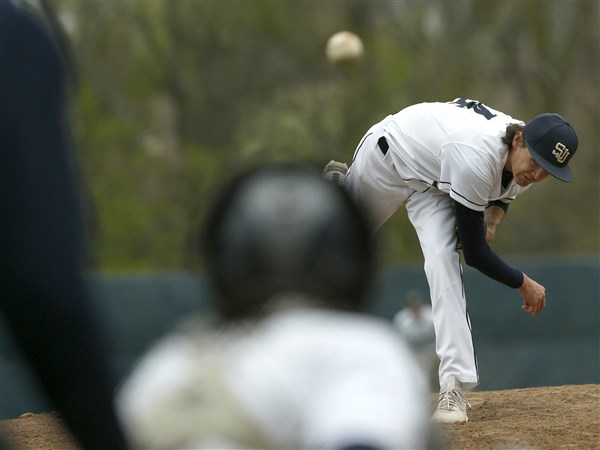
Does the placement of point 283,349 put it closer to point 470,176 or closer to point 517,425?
point 470,176

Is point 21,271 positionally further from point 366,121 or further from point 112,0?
point 112,0

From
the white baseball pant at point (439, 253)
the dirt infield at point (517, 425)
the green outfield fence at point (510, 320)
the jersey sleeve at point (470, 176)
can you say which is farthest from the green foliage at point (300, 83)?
the jersey sleeve at point (470, 176)

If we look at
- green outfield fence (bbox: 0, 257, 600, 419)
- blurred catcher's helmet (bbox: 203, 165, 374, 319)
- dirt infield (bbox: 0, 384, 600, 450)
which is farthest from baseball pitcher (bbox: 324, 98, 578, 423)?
green outfield fence (bbox: 0, 257, 600, 419)

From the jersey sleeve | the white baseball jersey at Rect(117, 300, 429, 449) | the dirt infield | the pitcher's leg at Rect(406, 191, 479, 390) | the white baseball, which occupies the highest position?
the white baseball

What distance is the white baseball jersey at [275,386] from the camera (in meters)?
1.50

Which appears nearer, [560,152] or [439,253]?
[560,152]

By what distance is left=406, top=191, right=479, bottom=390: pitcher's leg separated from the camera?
19.4 feet

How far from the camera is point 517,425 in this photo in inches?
227

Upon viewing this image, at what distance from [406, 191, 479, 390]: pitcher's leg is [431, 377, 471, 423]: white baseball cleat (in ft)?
0.15

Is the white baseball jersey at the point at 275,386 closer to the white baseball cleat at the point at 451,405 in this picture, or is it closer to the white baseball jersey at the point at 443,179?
the white baseball jersey at the point at 443,179

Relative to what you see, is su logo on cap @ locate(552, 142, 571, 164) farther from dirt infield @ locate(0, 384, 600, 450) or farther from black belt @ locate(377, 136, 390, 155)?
dirt infield @ locate(0, 384, 600, 450)

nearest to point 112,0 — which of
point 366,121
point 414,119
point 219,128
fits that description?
point 219,128

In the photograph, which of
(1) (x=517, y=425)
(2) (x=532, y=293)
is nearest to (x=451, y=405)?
(1) (x=517, y=425)

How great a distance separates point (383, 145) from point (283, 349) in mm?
4833
